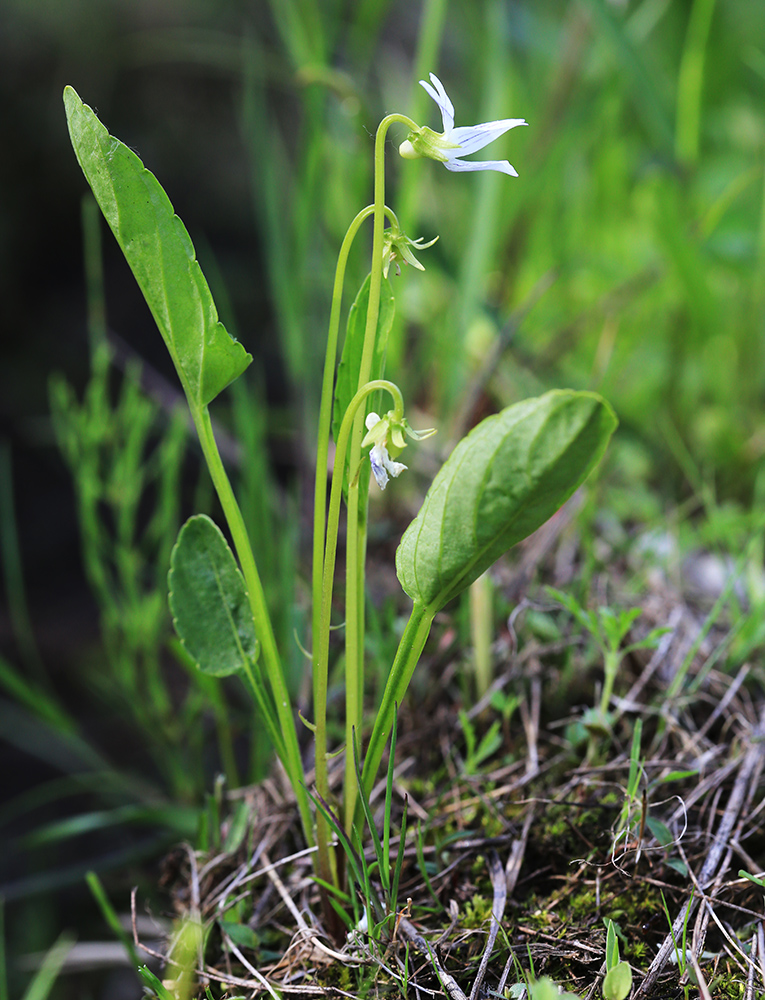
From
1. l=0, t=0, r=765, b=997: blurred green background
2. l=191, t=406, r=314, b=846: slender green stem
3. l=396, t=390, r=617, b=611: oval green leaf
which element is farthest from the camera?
l=0, t=0, r=765, b=997: blurred green background

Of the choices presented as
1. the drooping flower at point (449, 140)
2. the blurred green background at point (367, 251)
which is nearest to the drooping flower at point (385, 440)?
the drooping flower at point (449, 140)

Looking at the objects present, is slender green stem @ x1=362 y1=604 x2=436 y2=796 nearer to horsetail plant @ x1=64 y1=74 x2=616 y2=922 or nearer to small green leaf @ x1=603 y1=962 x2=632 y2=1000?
horsetail plant @ x1=64 y1=74 x2=616 y2=922

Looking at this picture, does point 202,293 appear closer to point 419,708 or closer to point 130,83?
point 419,708

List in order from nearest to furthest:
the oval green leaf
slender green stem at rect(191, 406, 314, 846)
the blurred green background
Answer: the oval green leaf
slender green stem at rect(191, 406, 314, 846)
the blurred green background

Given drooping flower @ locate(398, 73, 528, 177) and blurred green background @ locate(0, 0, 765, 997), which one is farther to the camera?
blurred green background @ locate(0, 0, 765, 997)

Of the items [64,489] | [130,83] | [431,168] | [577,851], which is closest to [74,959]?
[577,851]

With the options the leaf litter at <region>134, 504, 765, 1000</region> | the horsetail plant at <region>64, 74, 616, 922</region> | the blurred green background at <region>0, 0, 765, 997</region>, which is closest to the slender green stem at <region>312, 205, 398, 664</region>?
the horsetail plant at <region>64, 74, 616, 922</region>

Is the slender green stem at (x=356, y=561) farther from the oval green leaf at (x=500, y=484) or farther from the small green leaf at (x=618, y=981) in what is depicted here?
the small green leaf at (x=618, y=981)
